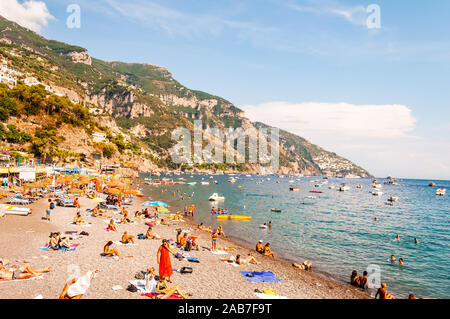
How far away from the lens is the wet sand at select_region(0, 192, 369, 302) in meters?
10.9

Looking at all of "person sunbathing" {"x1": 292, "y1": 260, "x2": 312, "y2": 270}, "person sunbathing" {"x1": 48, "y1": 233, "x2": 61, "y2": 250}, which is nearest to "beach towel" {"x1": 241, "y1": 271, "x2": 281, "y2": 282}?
"person sunbathing" {"x1": 292, "y1": 260, "x2": 312, "y2": 270}

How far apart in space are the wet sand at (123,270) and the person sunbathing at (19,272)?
348 mm

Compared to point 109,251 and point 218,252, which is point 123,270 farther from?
point 218,252

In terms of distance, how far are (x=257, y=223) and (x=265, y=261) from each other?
16.5 m

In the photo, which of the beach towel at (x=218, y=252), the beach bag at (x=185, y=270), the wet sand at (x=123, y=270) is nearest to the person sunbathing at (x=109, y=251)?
the wet sand at (x=123, y=270)

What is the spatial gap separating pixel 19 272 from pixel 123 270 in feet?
14.3

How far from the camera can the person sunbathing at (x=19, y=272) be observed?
10.7 metres

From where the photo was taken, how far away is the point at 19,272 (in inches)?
446

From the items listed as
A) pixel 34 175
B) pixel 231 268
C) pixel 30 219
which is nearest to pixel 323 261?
pixel 231 268

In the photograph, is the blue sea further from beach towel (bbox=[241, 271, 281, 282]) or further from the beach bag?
the beach bag

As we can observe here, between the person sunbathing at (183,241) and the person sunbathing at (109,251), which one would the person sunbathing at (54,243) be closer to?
the person sunbathing at (109,251)

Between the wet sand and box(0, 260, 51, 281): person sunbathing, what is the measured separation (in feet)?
1.14
